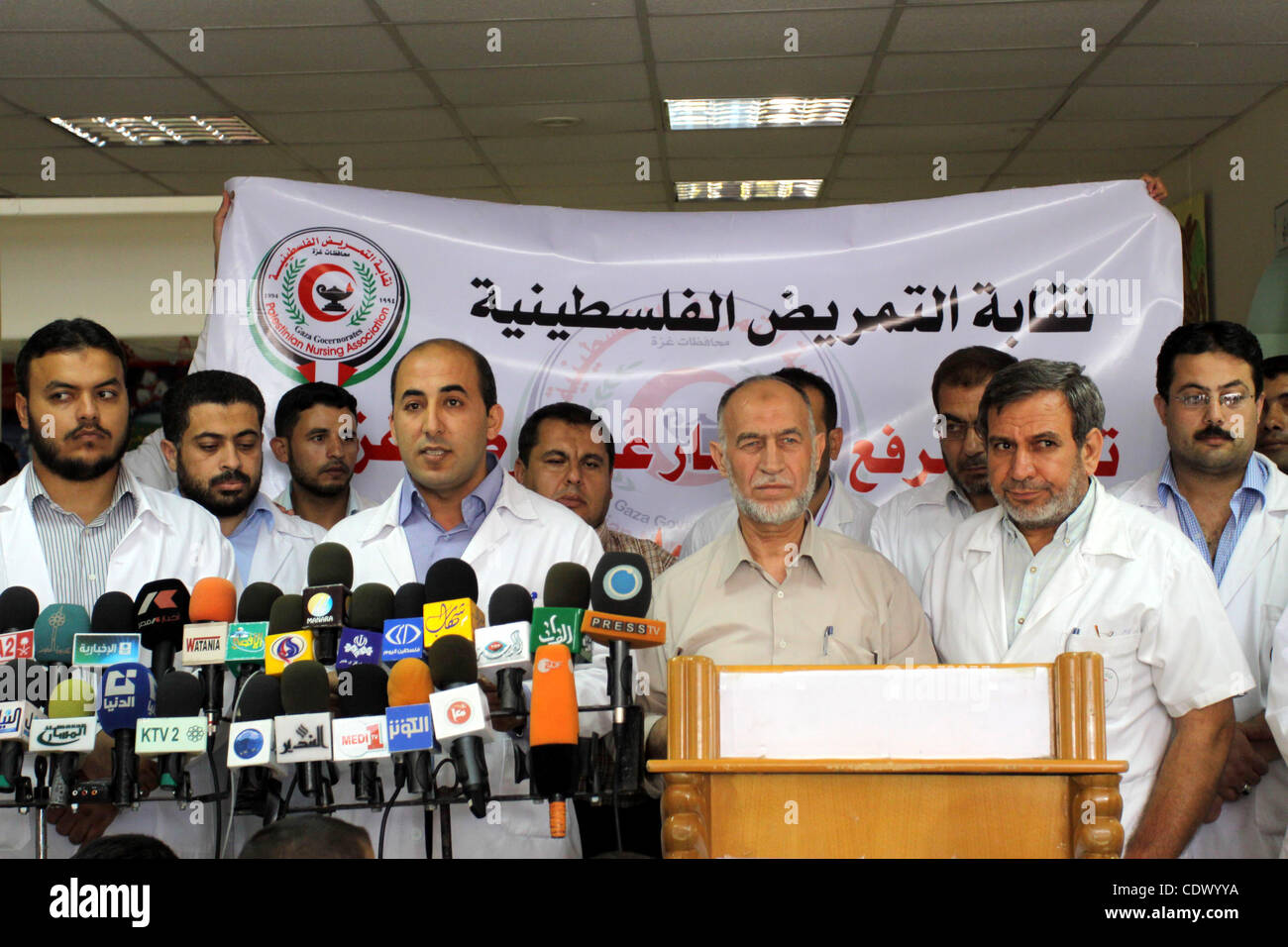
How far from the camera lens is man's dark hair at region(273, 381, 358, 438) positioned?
12.5 ft

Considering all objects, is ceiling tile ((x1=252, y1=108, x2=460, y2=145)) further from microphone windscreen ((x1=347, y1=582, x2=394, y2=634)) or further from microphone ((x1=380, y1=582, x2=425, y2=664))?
microphone ((x1=380, y1=582, x2=425, y2=664))

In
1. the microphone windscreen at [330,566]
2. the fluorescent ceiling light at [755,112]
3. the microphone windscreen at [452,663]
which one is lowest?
the microphone windscreen at [452,663]

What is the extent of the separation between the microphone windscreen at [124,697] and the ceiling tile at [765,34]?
3980 mm

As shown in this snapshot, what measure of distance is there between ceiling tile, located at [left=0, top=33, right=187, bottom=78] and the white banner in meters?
2.23

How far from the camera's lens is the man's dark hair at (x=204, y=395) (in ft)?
12.0

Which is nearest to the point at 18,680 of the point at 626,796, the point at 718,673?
the point at 626,796

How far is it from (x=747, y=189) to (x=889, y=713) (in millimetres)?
6964

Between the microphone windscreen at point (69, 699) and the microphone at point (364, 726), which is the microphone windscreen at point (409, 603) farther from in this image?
the microphone windscreen at point (69, 699)

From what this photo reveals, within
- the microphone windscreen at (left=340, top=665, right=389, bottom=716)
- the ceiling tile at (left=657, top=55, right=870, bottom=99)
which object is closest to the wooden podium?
the microphone windscreen at (left=340, top=665, right=389, bottom=716)

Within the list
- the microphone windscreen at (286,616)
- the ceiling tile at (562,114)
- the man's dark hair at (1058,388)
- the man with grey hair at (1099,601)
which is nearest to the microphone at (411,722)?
the microphone windscreen at (286,616)

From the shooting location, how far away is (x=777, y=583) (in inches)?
116

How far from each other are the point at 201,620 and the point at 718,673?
1.10 m

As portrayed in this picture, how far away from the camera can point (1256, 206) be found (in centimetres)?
636
